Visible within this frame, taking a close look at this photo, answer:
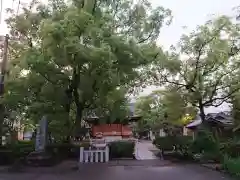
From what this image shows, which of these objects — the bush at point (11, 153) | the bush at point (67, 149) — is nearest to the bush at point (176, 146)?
the bush at point (67, 149)

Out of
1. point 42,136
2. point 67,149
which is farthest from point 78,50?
point 67,149

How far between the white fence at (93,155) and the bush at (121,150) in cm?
145

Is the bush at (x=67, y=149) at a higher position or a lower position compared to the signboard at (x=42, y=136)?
lower

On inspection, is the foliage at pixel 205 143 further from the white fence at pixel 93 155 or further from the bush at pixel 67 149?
the bush at pixel 67 149

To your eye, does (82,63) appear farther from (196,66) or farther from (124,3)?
(196,66)

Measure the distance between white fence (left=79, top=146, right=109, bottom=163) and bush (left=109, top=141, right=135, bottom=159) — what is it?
4.76ft

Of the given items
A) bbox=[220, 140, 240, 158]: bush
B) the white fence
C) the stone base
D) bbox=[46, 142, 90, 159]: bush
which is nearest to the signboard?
the stone base

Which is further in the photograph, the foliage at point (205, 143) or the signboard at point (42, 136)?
the foliage at point (205, 143)

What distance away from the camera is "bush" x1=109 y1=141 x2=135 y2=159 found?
2084 centimetres

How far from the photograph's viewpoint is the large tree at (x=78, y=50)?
17344mm

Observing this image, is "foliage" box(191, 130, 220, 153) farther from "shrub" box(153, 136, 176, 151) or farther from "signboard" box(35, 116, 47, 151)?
"signboard" box(35, 116, 47, 151)

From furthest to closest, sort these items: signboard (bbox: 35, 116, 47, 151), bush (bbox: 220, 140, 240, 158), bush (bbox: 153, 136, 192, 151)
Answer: bush (bbox: 153, 136, 192, 151), bush (bbox: 220, 140, 240, 158), signboard (bbox: 35, 116, 47, 151)

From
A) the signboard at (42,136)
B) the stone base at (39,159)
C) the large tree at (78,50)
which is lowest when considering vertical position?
the stone base at (39,159)

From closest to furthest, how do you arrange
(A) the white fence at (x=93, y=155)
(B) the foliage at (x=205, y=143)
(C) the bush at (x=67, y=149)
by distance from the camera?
(B) the foliage at (x=205, y=143) → (A) the white fence at (x=93, y=155) → (C) the bush at (x=67, y=149)
